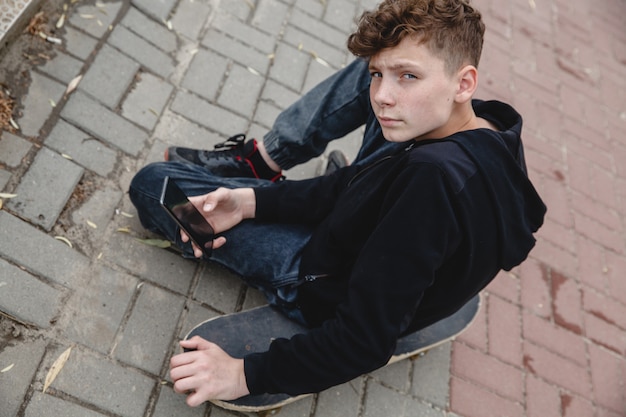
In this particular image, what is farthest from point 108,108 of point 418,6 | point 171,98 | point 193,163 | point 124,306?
point 418,6

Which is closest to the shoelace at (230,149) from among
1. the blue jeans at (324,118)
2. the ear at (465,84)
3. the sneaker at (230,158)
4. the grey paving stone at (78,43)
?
the sneaker at (230,158)

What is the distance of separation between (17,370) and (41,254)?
43 cm

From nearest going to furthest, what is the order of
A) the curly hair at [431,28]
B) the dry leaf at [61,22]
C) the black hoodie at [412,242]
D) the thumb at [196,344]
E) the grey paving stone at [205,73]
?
1. the black hoodie at [412,242]
2. the curly hair at [431,28]
3. the thumb at [196,344]
4. the dry leaf at [61,22]
5. the grey paving stone at [205,73]

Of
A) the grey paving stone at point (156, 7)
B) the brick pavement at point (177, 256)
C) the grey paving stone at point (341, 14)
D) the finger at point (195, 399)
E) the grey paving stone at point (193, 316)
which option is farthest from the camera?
the grey paving stone at point (341, 14)

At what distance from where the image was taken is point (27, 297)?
6.56ft

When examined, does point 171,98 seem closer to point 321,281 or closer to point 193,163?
point 193,163

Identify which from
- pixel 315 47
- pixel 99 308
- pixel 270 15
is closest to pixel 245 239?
pixel 99 308

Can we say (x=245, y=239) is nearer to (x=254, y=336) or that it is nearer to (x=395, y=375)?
(x=254, y=336)

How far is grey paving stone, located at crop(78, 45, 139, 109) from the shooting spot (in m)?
2.58

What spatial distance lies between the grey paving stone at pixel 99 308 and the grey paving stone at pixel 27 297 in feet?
0.18

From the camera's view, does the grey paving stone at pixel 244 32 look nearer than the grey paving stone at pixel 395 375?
No

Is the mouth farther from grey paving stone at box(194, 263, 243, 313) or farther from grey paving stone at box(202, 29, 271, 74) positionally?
grey paving stone at box(202, 29, 271, 74)

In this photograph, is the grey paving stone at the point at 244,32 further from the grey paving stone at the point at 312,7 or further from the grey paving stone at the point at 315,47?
the grey paving stone at the point at 312,7

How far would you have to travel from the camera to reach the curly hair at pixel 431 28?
156cm
